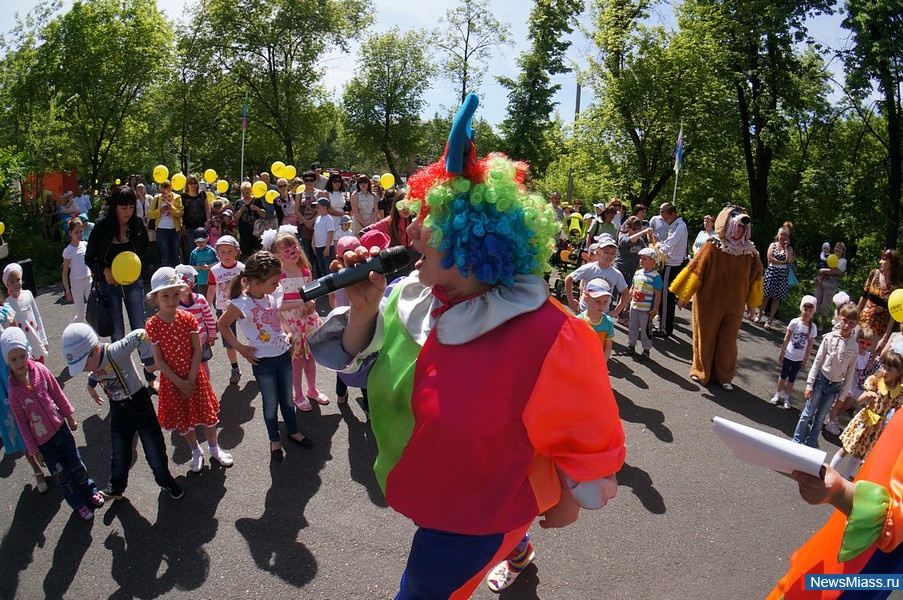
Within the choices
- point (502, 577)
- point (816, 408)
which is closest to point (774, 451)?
point (502, 577)

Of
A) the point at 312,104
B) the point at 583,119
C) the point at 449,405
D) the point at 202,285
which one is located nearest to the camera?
the point at 449,405

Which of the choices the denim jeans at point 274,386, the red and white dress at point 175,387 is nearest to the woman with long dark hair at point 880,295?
the denim jeans at point 274,386

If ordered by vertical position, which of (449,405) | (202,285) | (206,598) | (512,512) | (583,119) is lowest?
(206,598)

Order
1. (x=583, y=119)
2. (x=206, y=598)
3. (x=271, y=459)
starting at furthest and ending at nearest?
(x=583, y=119) < (x=271, y=459) < (x=206, y=598)

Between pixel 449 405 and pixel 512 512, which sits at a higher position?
pixel 449 405

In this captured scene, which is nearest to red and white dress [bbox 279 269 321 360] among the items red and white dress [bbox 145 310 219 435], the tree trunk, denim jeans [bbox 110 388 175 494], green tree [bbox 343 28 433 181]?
red and white dress [bbox 145 310 219 435]

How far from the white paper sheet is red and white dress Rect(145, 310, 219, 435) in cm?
362

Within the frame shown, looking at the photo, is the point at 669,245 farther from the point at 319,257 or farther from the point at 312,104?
the point at 312,104

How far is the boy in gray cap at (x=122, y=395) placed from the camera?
3.54 m

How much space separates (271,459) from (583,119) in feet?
54.8

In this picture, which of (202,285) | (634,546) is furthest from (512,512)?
(202,285)

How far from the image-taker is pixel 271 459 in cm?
451

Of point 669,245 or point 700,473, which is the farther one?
point 669,245

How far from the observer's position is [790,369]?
20.3 ft
